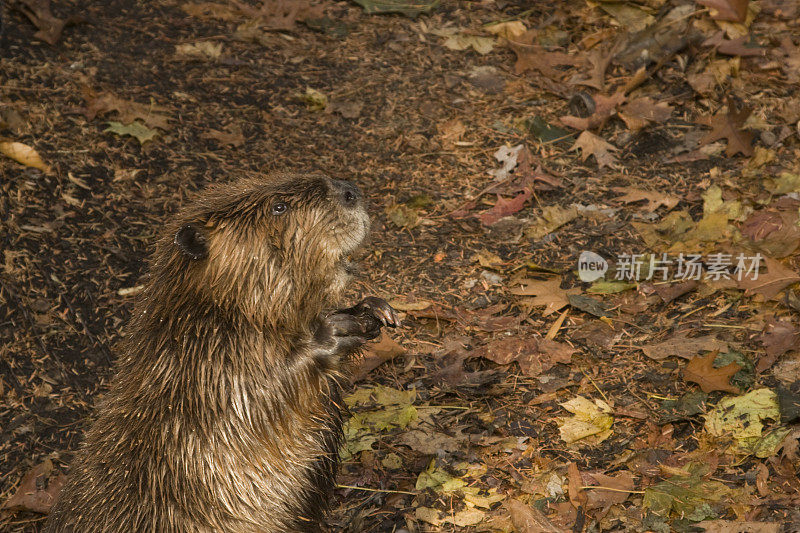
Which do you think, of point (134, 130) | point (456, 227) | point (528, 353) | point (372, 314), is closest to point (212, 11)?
point (134, 130)

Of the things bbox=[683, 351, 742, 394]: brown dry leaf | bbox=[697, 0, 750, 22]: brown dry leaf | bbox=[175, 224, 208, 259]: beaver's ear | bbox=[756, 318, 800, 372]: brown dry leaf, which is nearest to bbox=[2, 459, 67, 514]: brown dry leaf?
bbox=[175, 224, 208, 259]: beaver's ear

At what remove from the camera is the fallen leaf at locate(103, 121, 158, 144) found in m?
6.00

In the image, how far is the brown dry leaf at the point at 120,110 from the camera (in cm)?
608

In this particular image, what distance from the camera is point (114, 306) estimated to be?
5164 millimetres

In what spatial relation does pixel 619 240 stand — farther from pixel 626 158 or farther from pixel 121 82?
pixel 121 82

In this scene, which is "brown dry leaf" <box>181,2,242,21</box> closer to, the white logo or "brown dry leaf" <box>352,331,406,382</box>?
"brown dry leaf" <box>352,331,406,382</box>

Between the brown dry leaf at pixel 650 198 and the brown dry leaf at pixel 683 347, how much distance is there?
1201 millimetres

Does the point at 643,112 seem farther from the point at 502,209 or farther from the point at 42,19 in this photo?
the point at 42,19

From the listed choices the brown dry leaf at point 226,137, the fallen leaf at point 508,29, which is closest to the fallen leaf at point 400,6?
the fallen leaf at point 508,29

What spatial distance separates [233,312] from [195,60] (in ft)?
13.4

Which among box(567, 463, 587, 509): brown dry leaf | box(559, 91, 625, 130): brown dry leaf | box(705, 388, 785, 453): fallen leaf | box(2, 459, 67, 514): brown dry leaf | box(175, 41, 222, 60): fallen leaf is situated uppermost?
box(175, 41, 222, 60): fallen leaf

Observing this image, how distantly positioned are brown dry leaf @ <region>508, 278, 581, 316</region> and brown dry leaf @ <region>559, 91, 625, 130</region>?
1.55 metres

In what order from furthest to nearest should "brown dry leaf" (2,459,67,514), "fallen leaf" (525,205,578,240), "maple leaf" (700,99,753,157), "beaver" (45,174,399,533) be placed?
"maple leaf" (700,99,753,157) < "fallen leaf" (525,205,578,240) < "brown dry leaf" (2,459,67,514) < "beaver" (45,174,399,533)

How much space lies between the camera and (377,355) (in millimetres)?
4875
